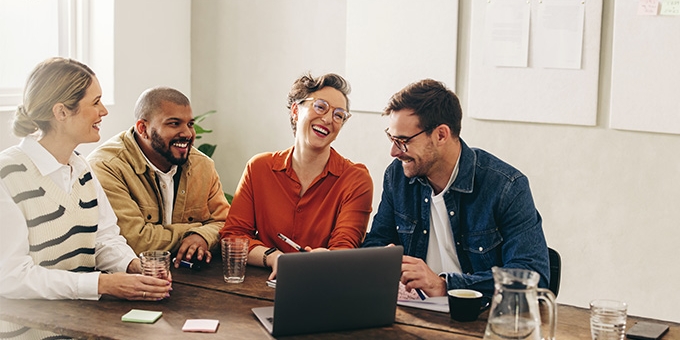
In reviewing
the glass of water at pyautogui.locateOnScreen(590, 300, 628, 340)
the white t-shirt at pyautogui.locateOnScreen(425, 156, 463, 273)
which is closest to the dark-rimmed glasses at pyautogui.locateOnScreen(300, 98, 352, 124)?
the white t-shirt at pyautogui.locateOnScreen(425, 156, 463, 273)

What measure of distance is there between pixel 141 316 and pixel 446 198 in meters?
1.05

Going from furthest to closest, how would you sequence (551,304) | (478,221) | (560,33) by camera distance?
1. (560,33)
2. (478,221)
3. (551,304)

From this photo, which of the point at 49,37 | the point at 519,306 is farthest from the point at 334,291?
the point at 49,37

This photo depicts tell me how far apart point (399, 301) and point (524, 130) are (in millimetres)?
2010

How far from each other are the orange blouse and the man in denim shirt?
14 cm

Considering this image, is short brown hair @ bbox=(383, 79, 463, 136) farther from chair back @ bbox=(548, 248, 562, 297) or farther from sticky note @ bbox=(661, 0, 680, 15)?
sticky note @ bbox=(661, 0, 680, 15)

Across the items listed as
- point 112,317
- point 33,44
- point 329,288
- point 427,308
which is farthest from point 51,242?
point 33,44

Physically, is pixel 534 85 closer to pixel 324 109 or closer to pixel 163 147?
pixel 324 109

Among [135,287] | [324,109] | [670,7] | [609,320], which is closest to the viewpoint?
[609,320]

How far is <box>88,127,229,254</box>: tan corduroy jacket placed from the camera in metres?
2.74

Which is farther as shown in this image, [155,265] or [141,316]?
[155,265]

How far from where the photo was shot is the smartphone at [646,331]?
6.31 ft

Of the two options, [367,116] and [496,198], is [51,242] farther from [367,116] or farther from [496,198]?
[367,116]

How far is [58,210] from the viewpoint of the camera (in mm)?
2324
